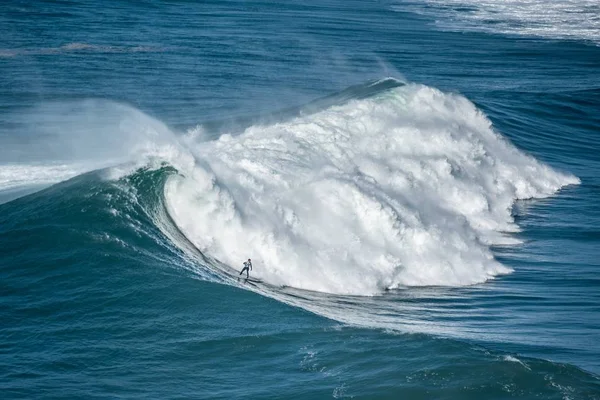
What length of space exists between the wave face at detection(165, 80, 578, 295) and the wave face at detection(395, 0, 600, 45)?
127ft

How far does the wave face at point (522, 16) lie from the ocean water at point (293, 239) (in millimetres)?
24381

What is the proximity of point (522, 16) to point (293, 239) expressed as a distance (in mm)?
62465

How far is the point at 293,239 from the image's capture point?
21.8m

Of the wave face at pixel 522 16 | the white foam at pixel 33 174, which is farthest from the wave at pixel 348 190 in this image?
the wave face at pixel 522 16

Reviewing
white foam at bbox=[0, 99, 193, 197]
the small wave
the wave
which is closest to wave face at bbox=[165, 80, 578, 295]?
the wave

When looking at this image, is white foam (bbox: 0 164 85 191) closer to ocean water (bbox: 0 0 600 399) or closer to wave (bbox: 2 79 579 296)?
ocean water (bbox: 0 0 600 399)

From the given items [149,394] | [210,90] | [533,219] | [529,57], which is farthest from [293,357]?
[529,57]

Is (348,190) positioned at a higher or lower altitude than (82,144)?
lower

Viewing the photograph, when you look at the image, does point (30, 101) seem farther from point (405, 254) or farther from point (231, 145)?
point (405, 254)

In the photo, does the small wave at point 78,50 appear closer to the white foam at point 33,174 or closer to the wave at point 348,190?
the wave at point 348,190

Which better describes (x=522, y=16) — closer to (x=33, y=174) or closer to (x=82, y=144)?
(x=82, y=144)

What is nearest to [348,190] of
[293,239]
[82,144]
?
[293,239]

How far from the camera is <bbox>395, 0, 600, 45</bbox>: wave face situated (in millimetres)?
70812

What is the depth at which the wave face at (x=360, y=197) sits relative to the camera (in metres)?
21.4
